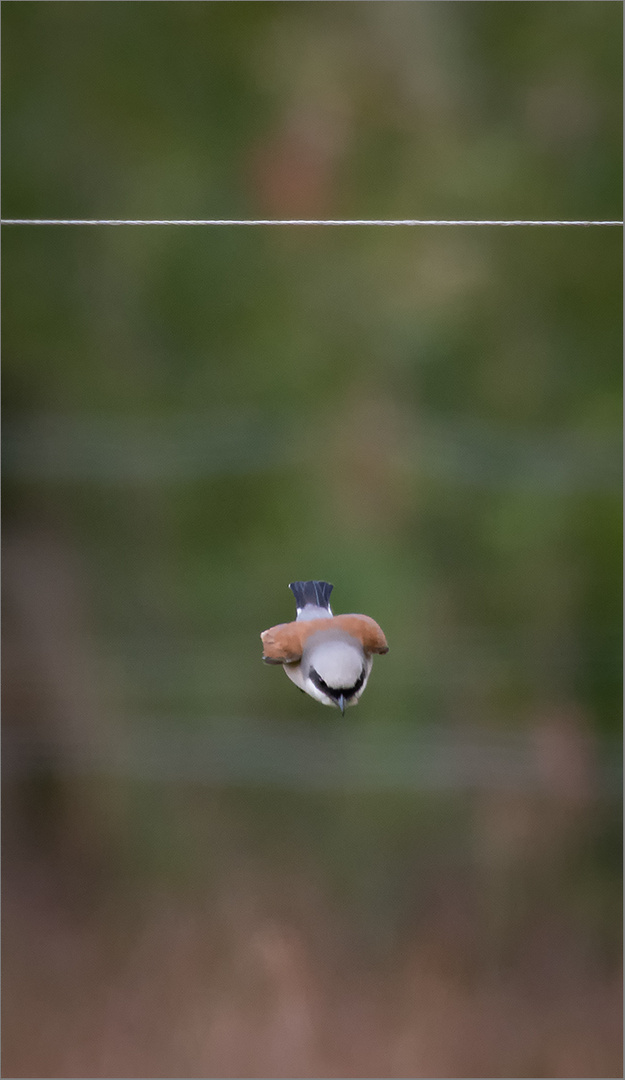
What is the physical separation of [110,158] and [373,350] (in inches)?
38.3

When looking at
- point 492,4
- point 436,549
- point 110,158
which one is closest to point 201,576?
point 436,549

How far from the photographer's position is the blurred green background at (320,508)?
3.63 meters

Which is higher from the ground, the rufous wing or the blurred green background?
the blurred green background

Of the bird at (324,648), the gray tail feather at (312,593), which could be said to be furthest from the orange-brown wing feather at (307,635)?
the gray tail feather at (312,593)

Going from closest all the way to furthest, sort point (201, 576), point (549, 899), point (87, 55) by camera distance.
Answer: point (87, 55) < point (201, 576) < point (549, 899)

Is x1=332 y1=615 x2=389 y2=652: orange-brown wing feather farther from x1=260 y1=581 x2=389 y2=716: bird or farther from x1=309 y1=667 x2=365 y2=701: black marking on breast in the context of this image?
x1=309 y1=667 x2=365 y2=701: black marking on breast

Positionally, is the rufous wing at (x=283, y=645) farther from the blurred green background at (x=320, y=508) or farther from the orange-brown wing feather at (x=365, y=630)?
the blurred green background at (x=320, y=508)

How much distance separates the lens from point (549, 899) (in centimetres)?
414

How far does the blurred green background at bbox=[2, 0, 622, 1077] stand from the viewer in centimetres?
363

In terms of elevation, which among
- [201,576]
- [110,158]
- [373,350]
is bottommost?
[201,576]

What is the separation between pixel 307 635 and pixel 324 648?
13cm

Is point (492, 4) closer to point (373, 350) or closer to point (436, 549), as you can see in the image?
point (373, 350)

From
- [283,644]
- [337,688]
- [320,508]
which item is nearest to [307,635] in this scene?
[283,644]

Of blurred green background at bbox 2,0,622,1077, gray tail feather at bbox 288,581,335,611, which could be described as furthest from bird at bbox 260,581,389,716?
blurred green background at bbox 2,0,622,1077
